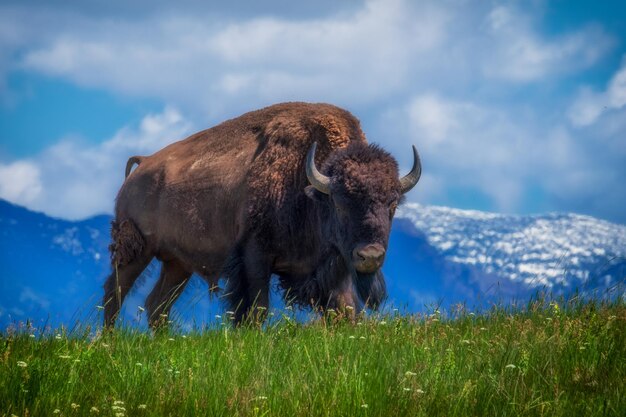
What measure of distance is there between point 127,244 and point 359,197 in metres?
4.77

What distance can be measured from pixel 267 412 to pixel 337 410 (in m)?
0.41

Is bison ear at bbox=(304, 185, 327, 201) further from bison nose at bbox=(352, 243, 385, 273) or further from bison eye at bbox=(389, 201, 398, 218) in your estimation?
bison nose at bbox=(352, 243, 385, 273)

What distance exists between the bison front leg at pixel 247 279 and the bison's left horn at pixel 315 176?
3.71ft

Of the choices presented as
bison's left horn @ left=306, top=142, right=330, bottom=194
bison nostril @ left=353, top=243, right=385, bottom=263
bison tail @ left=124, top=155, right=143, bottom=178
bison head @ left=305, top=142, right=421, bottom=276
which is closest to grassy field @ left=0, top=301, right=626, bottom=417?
bison nostril @ left=353, top=243, right=385, bottom=263

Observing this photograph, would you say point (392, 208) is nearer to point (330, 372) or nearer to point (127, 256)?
point (330, 372)

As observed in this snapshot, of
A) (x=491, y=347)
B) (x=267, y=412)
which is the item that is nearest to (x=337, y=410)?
(x=267, y=412)

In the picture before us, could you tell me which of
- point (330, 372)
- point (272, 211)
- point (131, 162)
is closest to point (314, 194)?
point (272, 211)

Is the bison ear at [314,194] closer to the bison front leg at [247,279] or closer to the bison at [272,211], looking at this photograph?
the bison at [272,211]

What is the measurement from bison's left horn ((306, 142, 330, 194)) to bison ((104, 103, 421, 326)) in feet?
0.05

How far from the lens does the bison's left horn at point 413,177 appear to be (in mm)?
10898

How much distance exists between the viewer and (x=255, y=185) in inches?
449

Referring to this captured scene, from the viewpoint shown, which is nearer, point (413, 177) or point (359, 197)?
point (359, 197)

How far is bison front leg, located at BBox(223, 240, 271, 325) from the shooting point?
432 inches

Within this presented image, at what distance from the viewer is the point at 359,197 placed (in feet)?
32.9
